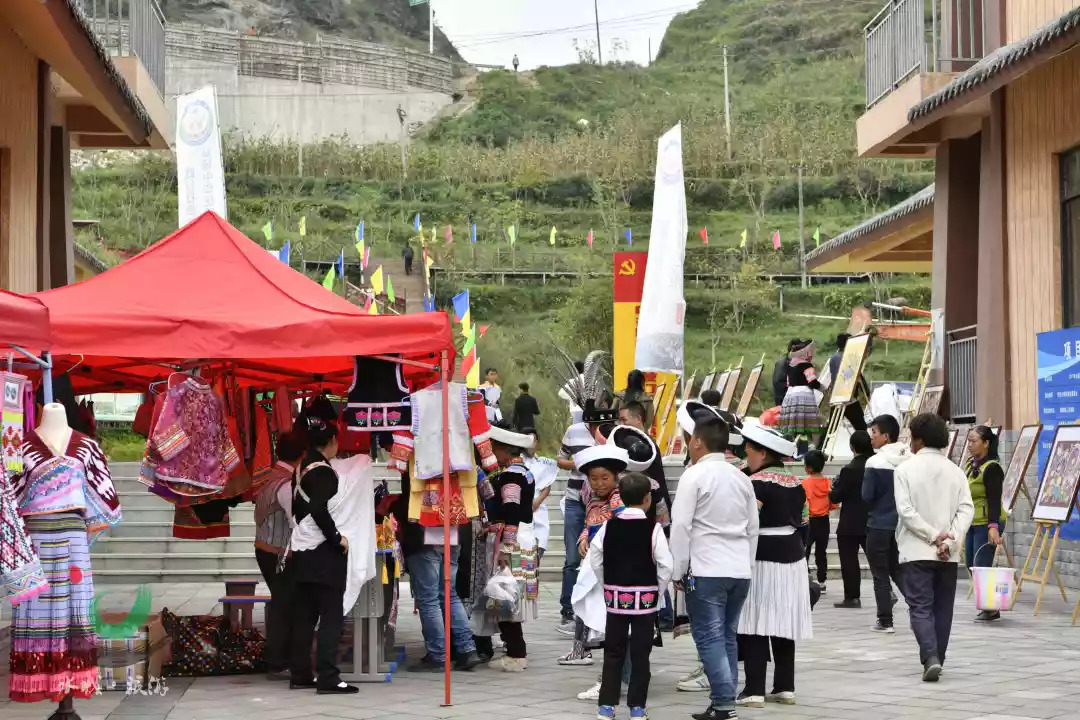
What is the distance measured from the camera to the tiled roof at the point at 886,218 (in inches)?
789

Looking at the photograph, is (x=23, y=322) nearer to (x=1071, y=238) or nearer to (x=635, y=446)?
(x=635, y=446)

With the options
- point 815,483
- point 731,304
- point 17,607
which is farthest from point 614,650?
point 731,304

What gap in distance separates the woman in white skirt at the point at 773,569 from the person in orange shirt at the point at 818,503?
17.4 ft

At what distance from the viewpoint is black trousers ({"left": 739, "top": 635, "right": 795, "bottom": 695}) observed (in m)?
8.01

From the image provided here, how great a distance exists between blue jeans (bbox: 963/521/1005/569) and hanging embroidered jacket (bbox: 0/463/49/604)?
8.54m

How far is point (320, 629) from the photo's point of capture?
865 centimetres

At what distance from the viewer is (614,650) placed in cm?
750

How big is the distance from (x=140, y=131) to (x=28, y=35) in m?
3.34

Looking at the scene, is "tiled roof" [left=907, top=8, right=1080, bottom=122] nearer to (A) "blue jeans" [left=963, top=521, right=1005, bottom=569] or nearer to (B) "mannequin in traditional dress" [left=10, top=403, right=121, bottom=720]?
(A) "blue jeans" [left=963, top=521, right=1005, bottom=569]

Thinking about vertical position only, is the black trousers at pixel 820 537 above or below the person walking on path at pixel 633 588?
below

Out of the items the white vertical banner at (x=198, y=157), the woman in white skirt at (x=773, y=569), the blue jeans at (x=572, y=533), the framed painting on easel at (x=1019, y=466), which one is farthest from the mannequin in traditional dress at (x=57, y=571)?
the white vertical banner at (x=198, y=157)

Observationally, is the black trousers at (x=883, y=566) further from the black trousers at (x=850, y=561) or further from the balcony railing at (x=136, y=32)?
the balcony railing at (x=136, y=32)

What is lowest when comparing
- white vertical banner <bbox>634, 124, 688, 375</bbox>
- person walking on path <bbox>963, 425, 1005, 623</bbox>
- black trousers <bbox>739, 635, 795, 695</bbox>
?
black trousers <bbox>739, 635, 795, 695</bbox>

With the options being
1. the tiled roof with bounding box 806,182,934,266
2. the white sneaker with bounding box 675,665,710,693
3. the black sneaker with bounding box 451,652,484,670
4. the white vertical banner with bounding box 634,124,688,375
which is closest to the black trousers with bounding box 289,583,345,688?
the black sneaker with bounding box 451,652,484,670
